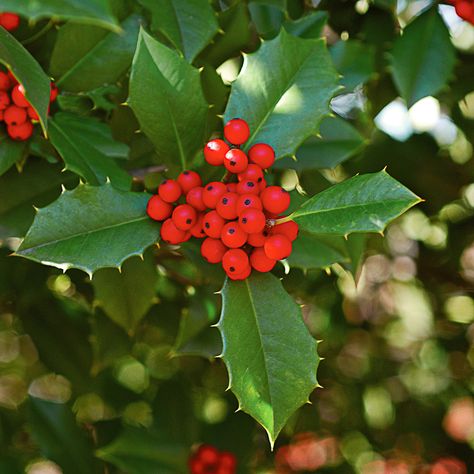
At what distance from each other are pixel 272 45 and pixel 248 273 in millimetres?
405

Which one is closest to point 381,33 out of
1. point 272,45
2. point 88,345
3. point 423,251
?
point 272,45

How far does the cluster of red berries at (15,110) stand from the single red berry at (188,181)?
261mm

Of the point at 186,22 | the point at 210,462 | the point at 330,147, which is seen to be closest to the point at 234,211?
the point at 186,22

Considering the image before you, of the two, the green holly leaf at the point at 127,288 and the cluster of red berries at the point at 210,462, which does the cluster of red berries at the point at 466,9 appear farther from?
the cluster of red berries at the point at 210,462

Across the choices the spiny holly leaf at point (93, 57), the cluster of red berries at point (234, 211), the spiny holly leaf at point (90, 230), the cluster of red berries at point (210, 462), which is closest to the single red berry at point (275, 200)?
the cluster of red berries at point (234, 211)

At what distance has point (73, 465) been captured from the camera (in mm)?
1734

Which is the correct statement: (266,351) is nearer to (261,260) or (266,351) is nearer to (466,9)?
(261,260)

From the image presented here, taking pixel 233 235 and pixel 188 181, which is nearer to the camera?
pixel 233 235

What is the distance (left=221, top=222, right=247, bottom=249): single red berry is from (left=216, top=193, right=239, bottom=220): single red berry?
1 centimetres

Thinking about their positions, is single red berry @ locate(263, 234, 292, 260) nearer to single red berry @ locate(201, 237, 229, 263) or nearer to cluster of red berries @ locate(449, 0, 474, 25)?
single red berry @ locate(201, 237, 229, 263)

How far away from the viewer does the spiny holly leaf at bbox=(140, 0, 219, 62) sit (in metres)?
1.30

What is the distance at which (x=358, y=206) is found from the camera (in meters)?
1.01

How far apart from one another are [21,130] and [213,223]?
1.33ft

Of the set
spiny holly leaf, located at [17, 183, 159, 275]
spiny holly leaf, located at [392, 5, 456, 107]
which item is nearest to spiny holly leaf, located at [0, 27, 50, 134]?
spiny holly leaf, located at [17, 183, 159, 275]
